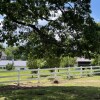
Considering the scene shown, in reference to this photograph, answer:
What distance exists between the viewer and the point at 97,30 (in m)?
17.3

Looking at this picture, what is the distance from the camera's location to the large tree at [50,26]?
1683cm

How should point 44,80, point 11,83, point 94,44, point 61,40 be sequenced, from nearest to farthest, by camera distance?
point 94,44
point 61,40
point 11,83
point 44,80

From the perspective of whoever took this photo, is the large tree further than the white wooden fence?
No

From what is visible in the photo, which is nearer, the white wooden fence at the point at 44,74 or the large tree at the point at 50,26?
the large tree at the point at 50,26

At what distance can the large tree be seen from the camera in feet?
55.2

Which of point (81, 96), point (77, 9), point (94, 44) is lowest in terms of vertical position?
point (81, 96)

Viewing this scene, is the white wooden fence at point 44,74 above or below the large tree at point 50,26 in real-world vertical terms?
below

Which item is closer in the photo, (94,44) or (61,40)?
(94,44)

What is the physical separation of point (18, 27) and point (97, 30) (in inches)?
184

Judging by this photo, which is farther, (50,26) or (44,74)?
(44,74)

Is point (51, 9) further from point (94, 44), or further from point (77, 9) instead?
point (94, 44)

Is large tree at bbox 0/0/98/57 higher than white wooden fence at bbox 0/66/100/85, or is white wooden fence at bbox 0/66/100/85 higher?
large tree at bbox 0/0/98/57

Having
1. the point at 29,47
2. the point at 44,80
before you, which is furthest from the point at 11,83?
the point at 29,47

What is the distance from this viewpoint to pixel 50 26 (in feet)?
61.5
